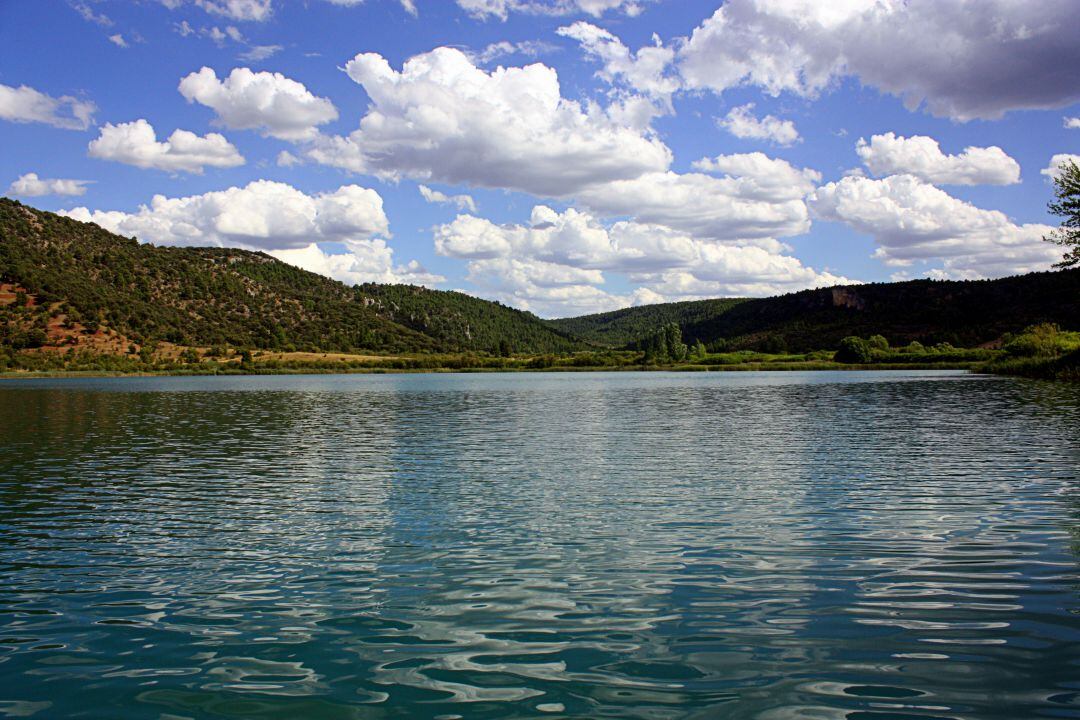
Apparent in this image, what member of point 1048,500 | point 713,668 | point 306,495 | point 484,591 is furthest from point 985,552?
point 306,495

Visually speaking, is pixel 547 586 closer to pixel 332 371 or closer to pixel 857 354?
pixel 332 371

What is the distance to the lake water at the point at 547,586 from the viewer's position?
8766mm

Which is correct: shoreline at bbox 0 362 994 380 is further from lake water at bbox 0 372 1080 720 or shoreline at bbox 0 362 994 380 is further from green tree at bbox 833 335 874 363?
lake water at bbox 0 372 1080 720

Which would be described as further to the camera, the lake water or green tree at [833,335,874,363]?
green tree at [833,335,874,363]

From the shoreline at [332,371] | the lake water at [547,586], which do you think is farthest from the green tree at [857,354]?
the lake water at [547,586]

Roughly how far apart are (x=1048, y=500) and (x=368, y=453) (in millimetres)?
23641

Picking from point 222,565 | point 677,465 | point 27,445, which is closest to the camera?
point 222,565

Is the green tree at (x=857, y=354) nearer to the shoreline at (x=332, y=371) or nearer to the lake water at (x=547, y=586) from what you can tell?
the shoreline at (x=332, y=371)

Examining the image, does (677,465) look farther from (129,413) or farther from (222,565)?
(129,413)

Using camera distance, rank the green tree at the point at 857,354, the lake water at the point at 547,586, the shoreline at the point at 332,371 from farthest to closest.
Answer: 1. the green tree at the point at 857,354
2. the shoreline at the point at 332,371
3. the lake water at the point at 547,586

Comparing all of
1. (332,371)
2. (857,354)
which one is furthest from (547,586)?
(857,354)

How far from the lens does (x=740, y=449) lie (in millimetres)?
31484

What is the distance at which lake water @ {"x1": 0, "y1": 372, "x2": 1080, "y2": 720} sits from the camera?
28.8ft

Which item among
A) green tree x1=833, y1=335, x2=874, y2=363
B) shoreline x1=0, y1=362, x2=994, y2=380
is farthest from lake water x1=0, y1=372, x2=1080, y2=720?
green tree x1=833, y1=335, x2=874, y2=363
